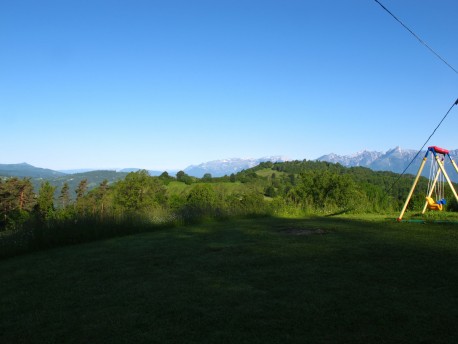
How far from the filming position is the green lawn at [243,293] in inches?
119

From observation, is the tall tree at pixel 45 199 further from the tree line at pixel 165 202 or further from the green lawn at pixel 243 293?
the green lawn at pixel 243 293

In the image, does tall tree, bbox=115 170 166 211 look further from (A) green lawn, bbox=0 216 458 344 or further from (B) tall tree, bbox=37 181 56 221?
(A) green lawn, bbox=0 216 458 344

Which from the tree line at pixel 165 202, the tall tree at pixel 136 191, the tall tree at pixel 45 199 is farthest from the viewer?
the tall tree at pixel 45 199

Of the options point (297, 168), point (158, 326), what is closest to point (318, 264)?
point (158, 326)

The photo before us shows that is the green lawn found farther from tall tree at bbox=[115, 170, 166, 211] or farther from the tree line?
tall tree at bbox=[115, 170, 166, 211]

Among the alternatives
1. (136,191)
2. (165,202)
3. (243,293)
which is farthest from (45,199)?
(243,293)

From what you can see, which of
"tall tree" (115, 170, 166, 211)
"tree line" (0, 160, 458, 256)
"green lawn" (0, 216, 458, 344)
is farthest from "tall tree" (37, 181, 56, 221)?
"green lawn" (0, 216, 458, 344)

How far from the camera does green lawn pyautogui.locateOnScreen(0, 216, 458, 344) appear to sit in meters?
3.04

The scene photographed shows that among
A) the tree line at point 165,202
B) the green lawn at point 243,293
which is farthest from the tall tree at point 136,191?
the green lawn at point 243,293

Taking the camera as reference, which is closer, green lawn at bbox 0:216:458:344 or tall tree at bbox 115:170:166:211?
green lawn at bbox 0:216:458:344

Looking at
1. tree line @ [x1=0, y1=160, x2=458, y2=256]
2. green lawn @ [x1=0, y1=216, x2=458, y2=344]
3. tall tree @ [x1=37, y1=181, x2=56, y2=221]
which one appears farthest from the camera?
tall tree @ [x1=37, y1=181, x2=56, y2=221]

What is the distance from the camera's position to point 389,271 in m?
4.68

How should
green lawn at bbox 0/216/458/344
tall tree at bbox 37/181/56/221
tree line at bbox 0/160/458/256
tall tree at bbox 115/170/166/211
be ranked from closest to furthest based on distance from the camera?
green lawn at bbox 0/216/458/344 → tree line at bbox 0/160/458/256 → tall tree at bbox 115/170/166/211 → tall tree at bbox 37/181/56/221

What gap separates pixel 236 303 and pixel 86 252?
4760 mm
